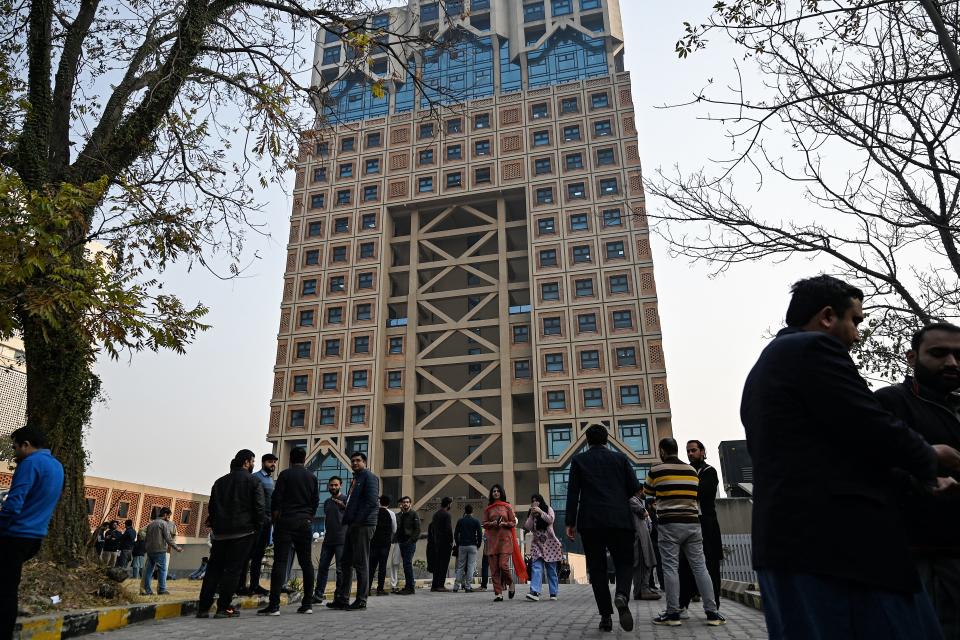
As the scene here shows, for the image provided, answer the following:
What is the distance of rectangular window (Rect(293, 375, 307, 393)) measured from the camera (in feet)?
152

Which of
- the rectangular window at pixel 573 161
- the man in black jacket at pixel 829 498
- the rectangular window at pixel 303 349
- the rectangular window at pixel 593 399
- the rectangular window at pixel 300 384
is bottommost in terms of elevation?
the man in black jacket at pixel 829 498

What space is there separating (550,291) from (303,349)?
1874cm

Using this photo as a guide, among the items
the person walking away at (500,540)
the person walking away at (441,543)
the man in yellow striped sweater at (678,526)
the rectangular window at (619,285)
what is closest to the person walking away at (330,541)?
the person walking away at (500,540)

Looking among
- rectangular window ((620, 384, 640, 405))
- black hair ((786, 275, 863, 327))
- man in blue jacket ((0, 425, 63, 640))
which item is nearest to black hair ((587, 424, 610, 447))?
black hair ((786, 275, 863, 327))

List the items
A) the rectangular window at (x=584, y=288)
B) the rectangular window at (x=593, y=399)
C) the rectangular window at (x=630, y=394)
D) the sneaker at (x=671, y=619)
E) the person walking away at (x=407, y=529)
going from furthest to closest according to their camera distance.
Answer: the rectangular window at (x=584, y=288) → the rectangular window at (x=593, y=399) → the rectangular window at (x=630, y=394) → the person walking away at (x=407, y=529) → the sneaker at (x=671, y=619)

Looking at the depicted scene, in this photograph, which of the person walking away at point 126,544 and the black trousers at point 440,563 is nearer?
the black trousers at point 440,563

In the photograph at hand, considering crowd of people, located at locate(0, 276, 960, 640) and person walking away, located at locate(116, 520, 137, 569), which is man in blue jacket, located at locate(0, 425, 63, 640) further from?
person walking away, located at locate(116, 520, 137, 569)

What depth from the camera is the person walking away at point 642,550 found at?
9.09 metres

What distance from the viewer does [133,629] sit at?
5.96 m

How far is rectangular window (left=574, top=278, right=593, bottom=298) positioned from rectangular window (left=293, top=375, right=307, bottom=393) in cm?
2061

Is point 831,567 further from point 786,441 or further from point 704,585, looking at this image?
point 704,585

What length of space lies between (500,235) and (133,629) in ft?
145

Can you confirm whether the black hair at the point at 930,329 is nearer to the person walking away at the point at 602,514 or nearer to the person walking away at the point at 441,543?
the person walking away at the point at 602,514

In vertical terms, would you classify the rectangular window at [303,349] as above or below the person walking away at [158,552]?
above
